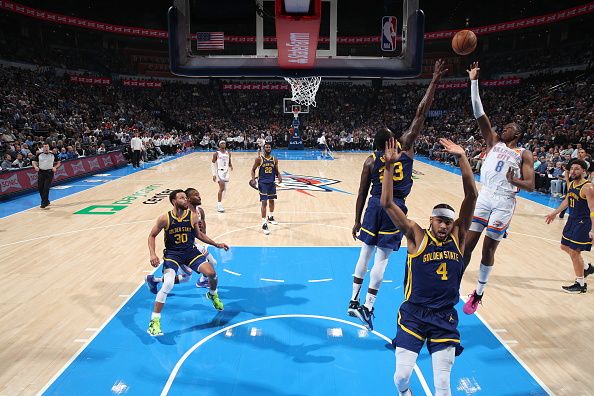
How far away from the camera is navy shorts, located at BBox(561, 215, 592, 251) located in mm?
6289

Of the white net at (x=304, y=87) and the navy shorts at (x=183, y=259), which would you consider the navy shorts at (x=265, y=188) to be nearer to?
the navy shorts at (x=183, y=259)

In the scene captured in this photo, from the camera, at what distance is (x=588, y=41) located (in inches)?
1129

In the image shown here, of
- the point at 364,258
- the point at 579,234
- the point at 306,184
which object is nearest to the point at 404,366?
the point at 364,258

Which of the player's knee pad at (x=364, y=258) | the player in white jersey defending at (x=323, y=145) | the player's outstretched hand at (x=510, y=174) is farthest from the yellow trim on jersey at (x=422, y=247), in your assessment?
the player in white jersey defending at (x=323, y=145)

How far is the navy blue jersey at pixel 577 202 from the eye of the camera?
6.30m

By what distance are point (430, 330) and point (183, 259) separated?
3211 millimetres

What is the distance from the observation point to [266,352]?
4707mm

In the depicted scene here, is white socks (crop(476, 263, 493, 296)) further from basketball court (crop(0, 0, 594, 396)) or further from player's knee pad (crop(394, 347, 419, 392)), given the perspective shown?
player's knee pad (crop(394, 347, 419, 392))

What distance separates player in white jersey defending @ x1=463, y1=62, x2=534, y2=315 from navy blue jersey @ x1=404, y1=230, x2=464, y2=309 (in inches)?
62.9

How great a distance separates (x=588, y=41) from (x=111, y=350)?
3453cm

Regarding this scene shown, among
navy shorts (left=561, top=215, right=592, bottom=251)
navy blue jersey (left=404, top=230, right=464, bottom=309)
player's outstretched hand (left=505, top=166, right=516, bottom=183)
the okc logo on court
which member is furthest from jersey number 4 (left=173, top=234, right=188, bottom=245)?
the okc logo on court

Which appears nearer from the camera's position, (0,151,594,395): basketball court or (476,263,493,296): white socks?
(0,151,594,395): basketball court

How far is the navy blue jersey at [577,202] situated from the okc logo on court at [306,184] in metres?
8.42

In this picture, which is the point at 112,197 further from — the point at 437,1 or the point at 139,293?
the point at 437,1
